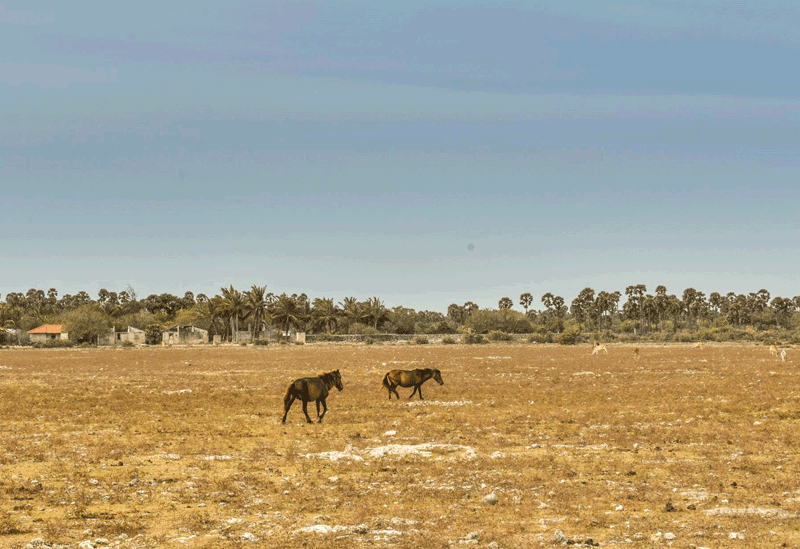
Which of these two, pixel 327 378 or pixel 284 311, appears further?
pixel 284 311

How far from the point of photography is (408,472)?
16.4 meters

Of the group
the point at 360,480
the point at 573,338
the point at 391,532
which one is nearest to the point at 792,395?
the point at 360,480

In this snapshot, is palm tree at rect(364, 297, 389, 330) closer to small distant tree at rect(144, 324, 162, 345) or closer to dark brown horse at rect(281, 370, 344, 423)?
small distant tree at rect(144, 324, 162, 345)

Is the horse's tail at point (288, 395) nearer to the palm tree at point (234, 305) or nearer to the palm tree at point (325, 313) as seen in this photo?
the palm tree at point (234, 305)

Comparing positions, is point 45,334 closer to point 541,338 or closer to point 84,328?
point 84,328

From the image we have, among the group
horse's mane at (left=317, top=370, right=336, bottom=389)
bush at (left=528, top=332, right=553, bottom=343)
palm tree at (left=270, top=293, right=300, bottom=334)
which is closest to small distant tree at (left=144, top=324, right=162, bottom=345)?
palm tree at (left=270, top=293, right=300, bottom=334)

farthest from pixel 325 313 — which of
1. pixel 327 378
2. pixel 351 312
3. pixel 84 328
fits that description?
pixel 327 378

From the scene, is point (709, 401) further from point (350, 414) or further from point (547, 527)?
point (547, 527)

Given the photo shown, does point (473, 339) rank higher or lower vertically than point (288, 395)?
higher

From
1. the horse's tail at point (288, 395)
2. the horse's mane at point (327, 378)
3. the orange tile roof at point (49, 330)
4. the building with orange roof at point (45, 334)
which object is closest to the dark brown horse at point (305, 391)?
the horse's tail at point (288, 395)

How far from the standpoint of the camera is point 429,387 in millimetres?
38000

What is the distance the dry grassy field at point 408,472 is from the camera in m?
11.7

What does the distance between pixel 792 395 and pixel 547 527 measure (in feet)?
80.3

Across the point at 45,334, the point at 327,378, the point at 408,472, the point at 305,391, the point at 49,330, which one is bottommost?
the point at 408,472
